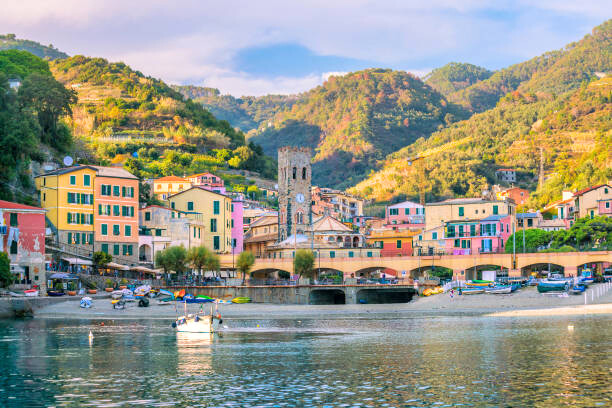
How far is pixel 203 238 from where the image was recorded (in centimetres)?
9744

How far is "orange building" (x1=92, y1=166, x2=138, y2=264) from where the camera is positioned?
84.9m

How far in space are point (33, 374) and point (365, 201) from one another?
152m

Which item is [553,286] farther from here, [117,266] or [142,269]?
[117,266]

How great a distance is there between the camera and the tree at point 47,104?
332 feet

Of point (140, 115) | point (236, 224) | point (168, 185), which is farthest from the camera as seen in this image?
point (140, 115)

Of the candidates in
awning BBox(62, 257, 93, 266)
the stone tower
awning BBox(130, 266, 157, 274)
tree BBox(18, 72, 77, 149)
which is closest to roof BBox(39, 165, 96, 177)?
awning BBox(62, 257, 93, 266)

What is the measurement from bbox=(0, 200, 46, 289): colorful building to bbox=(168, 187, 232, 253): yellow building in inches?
1089

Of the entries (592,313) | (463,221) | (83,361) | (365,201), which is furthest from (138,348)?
(365,201)

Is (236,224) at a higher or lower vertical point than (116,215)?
lower

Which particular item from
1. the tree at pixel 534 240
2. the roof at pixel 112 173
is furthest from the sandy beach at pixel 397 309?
the tree at pixel 534 240

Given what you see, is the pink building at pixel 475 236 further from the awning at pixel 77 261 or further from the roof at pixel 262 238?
the awning at pixel 77 261

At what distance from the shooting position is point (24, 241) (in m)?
69.6

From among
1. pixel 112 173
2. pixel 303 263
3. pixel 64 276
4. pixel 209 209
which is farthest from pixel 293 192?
pixel 64 276

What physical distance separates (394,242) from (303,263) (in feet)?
67.4
